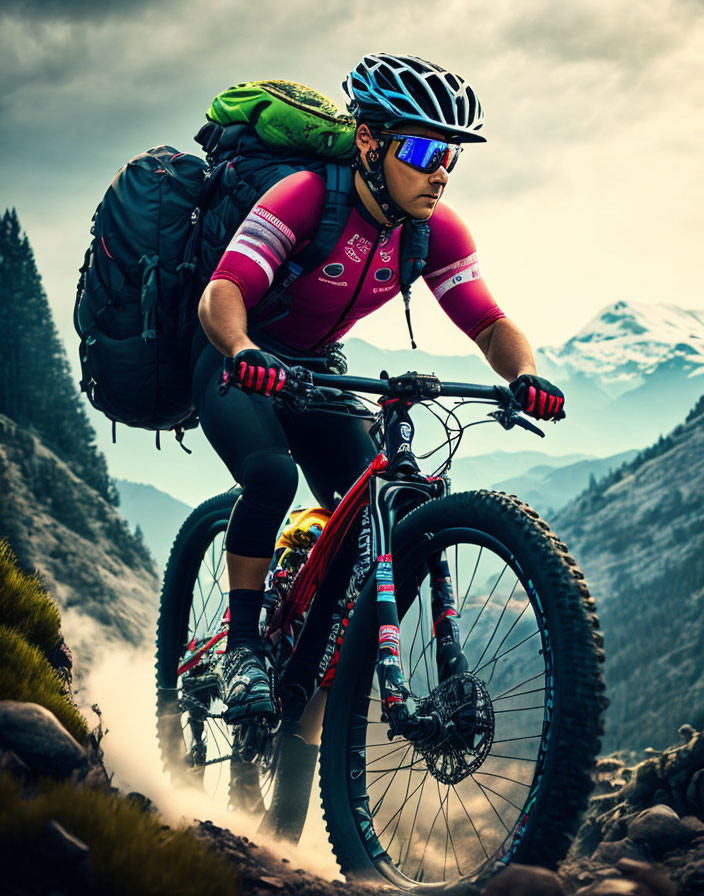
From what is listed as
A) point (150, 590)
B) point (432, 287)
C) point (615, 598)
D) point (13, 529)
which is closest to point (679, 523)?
point (615, 598)

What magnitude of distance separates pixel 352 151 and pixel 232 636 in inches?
104

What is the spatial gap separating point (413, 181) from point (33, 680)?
2.98 meters

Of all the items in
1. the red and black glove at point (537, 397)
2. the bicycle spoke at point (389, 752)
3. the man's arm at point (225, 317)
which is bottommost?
the bicycle spoke at point (389, 752)

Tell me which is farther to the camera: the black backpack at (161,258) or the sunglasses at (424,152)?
the black backpack at (161,258)

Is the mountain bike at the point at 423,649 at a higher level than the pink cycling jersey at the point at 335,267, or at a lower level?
lower

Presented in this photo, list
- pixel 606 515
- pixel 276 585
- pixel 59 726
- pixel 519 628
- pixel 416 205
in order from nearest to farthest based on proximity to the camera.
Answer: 1. pixel 59 726
2. pixel 519 628
3. pixel 416 205
4. pixel 276 585
5. pixel 606 515

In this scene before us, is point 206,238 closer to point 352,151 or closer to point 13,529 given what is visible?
point 352,151

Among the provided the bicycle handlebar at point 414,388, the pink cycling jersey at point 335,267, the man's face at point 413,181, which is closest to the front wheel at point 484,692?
the bicycle handlebar at point 414,388

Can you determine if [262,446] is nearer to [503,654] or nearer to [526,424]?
[526,424]

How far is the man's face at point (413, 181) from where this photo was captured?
4453mm

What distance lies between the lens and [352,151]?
4.82 m

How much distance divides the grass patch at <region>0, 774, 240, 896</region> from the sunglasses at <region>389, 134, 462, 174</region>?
10.3 feet

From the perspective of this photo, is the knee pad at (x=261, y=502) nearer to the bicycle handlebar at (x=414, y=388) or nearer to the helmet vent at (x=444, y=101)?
the bicycle handlebar at (x=414, y=388)

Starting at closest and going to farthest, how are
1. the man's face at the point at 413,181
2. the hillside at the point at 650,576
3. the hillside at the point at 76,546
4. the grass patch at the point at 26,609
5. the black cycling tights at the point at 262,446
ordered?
1. the man's face at the point at 413,181
2. the black cycling tights at the point at 262,446
3. the grass patch at the point at 26,609
4. the hillside at the point at 76,546
5. the hillside at the point at 650,576
